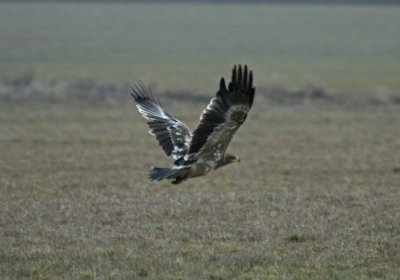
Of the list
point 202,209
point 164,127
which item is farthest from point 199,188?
point 164,127

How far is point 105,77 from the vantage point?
39.3m

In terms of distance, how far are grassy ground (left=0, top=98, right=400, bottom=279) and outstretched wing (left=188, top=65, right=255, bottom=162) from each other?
1.04 m

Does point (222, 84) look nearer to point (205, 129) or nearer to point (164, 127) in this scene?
point (205, 129)

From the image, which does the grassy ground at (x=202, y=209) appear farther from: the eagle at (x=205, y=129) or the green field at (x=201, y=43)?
the green field at (x=201, y=43)

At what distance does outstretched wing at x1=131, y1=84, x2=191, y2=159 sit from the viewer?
954cm

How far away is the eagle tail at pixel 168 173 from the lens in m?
8.48

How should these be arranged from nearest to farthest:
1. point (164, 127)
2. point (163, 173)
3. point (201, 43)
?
point (163, 173), point (164, 127), point (201, 43)

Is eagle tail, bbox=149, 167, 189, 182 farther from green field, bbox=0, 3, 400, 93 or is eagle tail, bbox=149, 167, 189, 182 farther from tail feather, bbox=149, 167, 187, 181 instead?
green field, bbox=0, 3, 400, 93

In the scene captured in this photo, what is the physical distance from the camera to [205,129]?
27.4 feet

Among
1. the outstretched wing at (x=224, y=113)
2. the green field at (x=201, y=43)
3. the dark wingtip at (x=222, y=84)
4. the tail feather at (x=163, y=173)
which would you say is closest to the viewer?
the dark wingtip at (x=222, y=84)

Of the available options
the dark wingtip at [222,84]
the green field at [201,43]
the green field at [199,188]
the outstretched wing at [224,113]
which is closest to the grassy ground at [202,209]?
the green field at [199,188]

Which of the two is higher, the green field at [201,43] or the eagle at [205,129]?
the eagle at [205,129]

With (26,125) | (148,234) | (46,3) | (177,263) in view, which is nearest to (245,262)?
(177,263)

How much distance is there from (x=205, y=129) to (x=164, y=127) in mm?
1639
